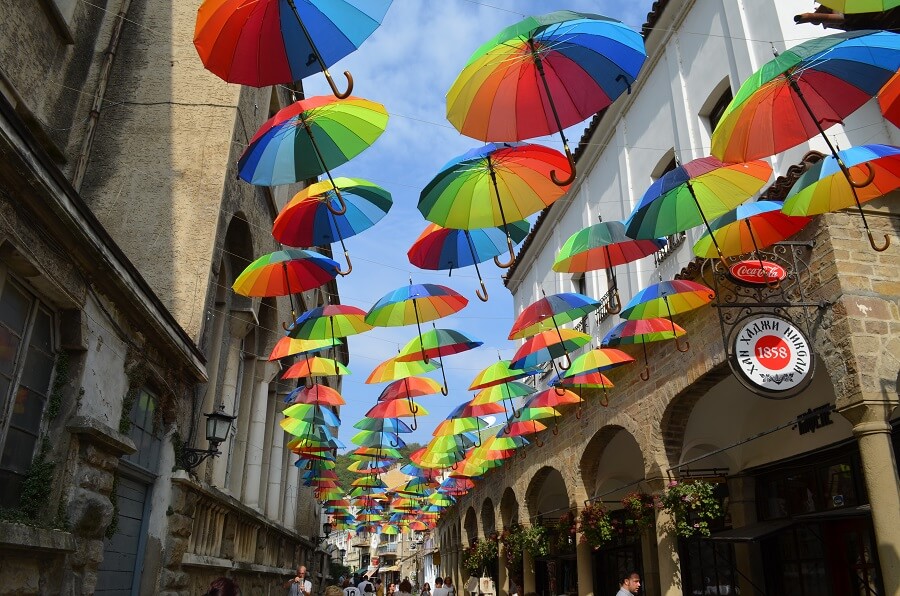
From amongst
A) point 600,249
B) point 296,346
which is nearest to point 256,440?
point 296,346

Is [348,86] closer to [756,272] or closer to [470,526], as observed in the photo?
[756,272]

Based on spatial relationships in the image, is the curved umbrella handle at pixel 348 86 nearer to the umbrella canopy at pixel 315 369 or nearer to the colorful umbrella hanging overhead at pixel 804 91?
the colorful umbrella hanging overhead at pixel 804 91

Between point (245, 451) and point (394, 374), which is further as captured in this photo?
point (245, 451)

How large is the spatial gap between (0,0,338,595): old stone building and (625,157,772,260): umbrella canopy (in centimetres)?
575

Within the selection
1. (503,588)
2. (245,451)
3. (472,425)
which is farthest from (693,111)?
(503,588)

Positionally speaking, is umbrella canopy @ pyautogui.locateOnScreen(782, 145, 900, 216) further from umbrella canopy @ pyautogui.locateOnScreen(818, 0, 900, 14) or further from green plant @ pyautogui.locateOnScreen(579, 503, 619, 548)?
green plant @ pyautogui.locateOnScreen(579, 503, 619, 548)

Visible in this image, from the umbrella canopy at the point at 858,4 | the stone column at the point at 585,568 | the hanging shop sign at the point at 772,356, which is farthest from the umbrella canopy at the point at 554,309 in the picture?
the stone column at the point at 585,568

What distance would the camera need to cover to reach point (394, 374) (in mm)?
12062

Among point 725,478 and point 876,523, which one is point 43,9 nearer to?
point 876,523

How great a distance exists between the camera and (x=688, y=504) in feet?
32.7

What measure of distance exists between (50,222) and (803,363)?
7742 mm

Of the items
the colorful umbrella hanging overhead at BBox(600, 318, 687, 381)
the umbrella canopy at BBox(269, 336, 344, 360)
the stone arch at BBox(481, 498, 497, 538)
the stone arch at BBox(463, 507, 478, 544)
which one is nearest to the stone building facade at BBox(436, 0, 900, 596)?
the colorful umbrella hanging overhead at BBox(600, 318, 687, 381)

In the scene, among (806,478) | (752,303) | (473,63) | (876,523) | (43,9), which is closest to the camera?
(473,63)

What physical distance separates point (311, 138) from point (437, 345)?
5162mm
